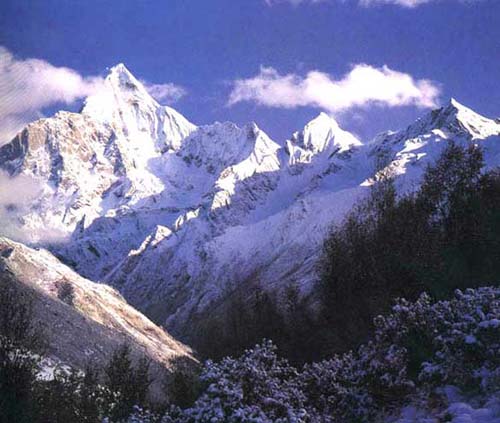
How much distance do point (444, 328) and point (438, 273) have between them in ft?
51.8

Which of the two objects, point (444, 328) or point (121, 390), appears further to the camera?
point (121, 390)

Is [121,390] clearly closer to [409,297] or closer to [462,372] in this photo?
[409,297]

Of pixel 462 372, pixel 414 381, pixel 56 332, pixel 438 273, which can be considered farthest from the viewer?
pixel 56 332

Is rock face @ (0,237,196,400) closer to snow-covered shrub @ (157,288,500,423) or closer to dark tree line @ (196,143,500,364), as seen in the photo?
dark tree line @ (196,143,500,364)

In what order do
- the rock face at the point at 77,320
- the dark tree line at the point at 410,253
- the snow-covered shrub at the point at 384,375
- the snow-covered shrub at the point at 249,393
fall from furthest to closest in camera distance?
the rock face at the point at 77,320 → the dark tree line at the point at 410,253 → the snow-covered shrub at the point at 384,375 → the snow-covered shrub at the point at 249,393

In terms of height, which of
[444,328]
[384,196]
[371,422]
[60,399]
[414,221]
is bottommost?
[60,399]

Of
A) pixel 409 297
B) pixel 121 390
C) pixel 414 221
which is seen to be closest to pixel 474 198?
pixel 414 221

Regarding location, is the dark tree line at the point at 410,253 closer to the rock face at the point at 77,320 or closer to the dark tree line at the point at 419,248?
the dark tree line at the point at 419,248

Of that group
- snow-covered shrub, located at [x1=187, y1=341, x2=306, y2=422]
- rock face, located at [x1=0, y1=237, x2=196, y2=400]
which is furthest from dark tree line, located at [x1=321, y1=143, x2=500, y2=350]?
rock face, located at [x1=0, y1=237, x2=196, y2=400]

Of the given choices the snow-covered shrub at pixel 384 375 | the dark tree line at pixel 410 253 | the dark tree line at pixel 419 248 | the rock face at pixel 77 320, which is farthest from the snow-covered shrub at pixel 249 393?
the rock face at pixel 77 320

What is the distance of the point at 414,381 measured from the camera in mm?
15234

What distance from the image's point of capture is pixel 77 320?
11494 cm

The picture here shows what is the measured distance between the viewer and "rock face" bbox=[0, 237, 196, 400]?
9681 centimetres

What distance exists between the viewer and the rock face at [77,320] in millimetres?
96812
